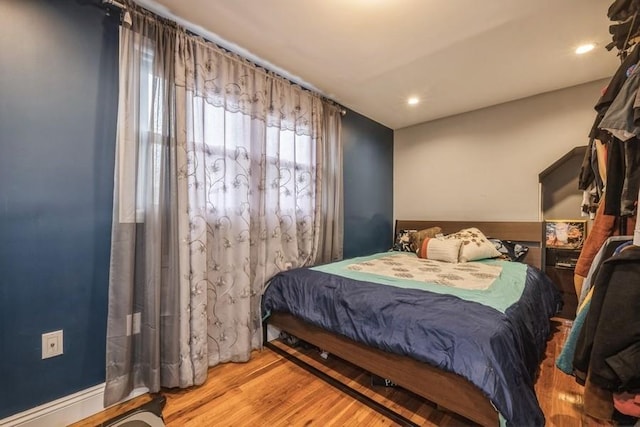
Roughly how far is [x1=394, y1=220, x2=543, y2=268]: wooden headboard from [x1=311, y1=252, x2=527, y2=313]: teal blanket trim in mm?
661

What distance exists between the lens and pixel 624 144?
1133 mm

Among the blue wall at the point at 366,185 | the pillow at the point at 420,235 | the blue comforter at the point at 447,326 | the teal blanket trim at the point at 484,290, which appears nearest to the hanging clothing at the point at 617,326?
the blue comforter at the point at 447,326

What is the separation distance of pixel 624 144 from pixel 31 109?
276cm

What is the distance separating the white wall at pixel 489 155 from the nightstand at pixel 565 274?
1.46 ft

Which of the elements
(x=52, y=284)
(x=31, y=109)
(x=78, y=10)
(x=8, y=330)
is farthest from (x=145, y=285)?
(x=78, y=10)

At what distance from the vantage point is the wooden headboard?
2.83 metres

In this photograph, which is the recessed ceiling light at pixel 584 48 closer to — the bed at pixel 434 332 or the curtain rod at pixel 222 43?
the bed at pixel 434 332

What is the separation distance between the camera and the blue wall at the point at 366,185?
129 inches

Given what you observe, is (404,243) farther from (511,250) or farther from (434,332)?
(434,332)

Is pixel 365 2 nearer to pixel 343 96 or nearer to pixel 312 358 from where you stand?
pixel 343 96

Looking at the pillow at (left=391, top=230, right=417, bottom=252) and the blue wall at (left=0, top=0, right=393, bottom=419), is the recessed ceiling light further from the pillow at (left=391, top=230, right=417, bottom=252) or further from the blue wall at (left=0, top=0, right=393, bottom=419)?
the blue wall at (left=0, top=0, right=393, bottom=419)

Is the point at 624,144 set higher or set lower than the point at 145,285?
higher

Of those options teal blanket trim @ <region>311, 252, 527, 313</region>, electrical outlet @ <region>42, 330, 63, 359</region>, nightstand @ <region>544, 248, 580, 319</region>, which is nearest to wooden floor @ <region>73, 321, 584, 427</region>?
electrical outlet @ <region>42, 330, 63, 359</region>

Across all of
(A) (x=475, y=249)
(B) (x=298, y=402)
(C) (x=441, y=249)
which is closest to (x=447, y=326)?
(B) (x=298, y=402)
